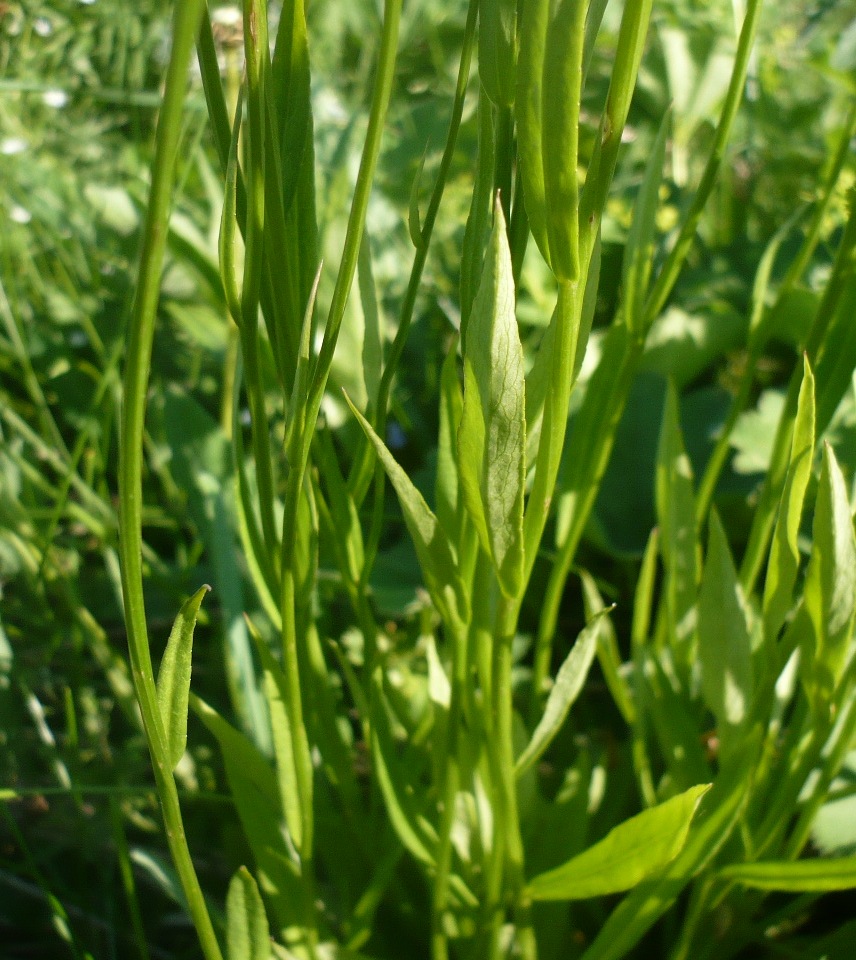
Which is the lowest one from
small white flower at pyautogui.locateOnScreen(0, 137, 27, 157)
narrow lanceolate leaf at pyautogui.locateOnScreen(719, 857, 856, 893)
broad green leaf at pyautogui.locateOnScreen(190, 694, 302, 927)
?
broad green leaf at pyautogui.locateOnScreen(190, 694, 302, 927)

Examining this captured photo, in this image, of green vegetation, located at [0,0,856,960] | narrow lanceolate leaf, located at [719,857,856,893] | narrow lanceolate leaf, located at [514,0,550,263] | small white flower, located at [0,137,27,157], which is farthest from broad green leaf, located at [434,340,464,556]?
small white flower, located at [0,137,27,157]

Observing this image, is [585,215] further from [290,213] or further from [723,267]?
[723,267]

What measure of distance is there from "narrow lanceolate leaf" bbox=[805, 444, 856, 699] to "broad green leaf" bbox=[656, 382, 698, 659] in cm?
12

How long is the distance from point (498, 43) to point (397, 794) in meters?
0.35

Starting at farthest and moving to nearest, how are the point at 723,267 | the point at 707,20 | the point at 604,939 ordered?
the point at 707,20 < the point at 723,267 < the point at 604,939

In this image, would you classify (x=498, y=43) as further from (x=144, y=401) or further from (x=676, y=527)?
(x=676, y=527)

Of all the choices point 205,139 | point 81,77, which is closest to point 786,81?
point 205,139

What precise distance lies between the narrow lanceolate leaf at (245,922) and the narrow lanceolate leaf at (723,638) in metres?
0.26

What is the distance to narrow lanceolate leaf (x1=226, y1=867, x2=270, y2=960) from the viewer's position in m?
→ 0.40

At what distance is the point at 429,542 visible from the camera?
15.5 inches

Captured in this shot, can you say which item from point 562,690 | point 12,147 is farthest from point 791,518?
point 12,147

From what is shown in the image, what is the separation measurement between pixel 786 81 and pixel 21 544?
1355 mm

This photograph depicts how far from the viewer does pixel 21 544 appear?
648mm

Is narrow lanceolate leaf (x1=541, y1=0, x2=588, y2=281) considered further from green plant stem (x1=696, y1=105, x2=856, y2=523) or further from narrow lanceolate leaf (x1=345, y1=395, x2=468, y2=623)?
green plant stem (x1=696, y1=105, x2=856, y2=523)
